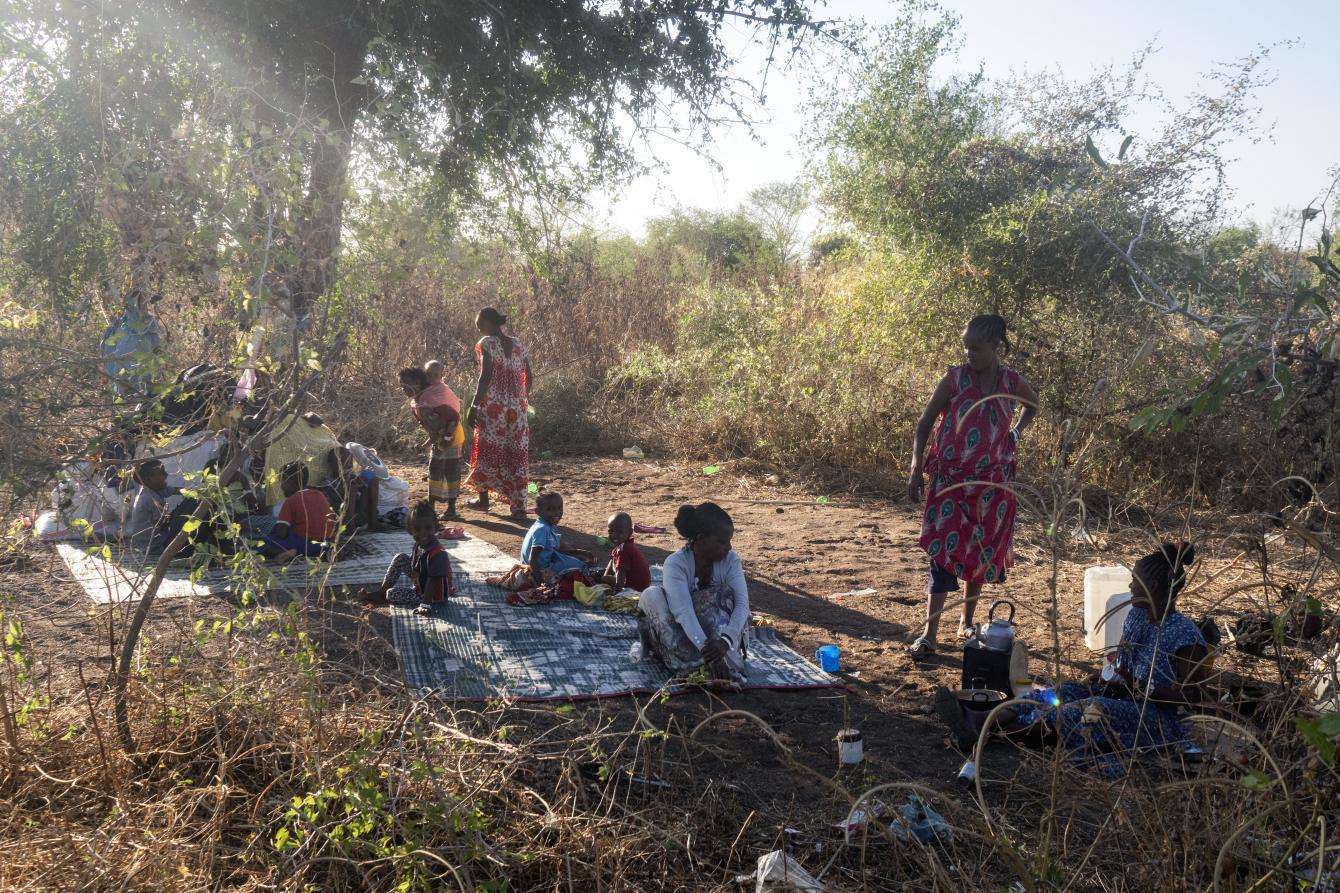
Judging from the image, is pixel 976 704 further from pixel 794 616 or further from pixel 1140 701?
pixel 794 616

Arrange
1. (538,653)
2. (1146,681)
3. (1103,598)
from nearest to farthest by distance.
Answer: (1146,681), (538,653), (1103,598)

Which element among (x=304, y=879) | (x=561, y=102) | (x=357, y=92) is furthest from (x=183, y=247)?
(x=561, y=102)

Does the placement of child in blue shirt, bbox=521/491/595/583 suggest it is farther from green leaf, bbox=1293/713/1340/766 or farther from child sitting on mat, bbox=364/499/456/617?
green leaf, bbox=1293/713/1340/766

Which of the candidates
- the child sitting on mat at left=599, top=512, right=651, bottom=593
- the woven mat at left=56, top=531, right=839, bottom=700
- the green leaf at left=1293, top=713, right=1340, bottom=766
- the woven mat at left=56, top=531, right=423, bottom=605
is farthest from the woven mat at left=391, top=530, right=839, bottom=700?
the green leaf at left=1293, top=713, right=1340, bottom=766

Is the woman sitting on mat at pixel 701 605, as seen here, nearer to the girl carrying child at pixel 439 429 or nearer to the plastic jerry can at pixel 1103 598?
the plastic jerry can at pixel 1103 598

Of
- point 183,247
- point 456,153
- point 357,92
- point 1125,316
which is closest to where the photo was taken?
point 183,247

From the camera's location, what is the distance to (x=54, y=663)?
4.02m

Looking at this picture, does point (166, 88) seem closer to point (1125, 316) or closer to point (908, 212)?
point (908, 212)

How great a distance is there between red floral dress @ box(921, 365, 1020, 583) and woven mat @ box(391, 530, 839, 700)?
2.79ft

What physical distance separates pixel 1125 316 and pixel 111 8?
7.57 metres

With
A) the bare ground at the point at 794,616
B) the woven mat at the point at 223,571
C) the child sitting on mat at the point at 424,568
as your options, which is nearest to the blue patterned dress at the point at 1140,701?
the bare ground at the point at 794,616

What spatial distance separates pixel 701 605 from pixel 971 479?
135 centimetres

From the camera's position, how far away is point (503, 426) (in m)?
7.78

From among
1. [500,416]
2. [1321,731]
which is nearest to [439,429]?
[500,416]
